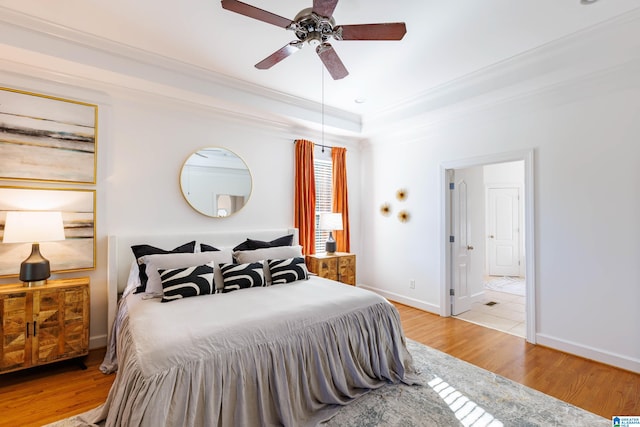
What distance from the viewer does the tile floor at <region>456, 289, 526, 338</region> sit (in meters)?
3.84

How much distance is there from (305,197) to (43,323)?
328 cm

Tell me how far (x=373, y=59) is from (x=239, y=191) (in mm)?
2352

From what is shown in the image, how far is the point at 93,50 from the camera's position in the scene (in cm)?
279

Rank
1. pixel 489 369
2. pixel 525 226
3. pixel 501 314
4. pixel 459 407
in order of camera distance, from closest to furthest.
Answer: pixel 459 407
pixel 489 369
pixel 525 226
pixel 501 314

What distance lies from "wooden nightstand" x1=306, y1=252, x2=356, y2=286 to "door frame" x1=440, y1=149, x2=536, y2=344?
1338mm

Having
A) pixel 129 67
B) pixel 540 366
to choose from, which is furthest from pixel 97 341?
pixel 540 366

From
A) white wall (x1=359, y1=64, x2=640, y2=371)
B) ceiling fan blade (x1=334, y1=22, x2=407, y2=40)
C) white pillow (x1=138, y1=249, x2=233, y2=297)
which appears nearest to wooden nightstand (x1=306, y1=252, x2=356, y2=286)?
white pillow (x1=138, y1=249, x2=233, y2=297)

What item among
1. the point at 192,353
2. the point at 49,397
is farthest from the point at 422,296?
the point at 49,397

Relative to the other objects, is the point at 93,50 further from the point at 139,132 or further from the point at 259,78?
the point at 259,78

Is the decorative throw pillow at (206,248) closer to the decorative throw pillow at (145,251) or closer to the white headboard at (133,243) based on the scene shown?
the decorative throw pillow at (145,251)

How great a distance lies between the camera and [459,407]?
2.22 m

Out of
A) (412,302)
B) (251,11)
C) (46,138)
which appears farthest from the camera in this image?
(412,302)

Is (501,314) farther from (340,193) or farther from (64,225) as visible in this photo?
(64,225)

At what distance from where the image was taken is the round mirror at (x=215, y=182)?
3.72 metres
